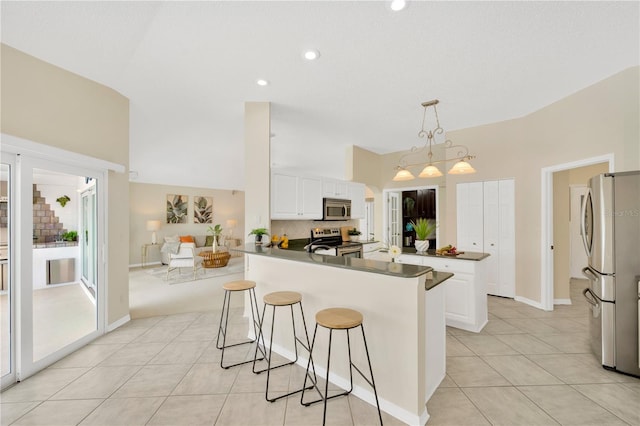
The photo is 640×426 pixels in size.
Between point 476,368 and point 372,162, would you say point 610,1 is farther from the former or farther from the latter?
point 372,162

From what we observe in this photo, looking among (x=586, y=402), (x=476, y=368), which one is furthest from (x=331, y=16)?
(x=586, y=402)

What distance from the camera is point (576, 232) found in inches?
215

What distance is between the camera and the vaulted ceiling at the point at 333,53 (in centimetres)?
200

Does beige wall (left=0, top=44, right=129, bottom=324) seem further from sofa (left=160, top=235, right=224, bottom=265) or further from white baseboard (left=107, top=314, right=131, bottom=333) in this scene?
sofa (left=160, top=235, right=224, bottom=265)

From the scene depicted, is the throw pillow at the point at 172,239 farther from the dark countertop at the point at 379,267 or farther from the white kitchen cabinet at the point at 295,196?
the dark countertop at the point at 379,267

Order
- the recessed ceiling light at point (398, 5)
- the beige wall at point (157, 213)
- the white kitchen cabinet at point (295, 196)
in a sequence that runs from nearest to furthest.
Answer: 1. the recessed ceiling light at point (398, 5)
2. the white kitchen cabinet at point (295, 196)
3. the beige wall at point (157, 213)

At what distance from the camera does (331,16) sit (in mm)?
2031

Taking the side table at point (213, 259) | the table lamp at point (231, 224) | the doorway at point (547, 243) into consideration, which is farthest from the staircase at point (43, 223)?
the table lamp at point (231, 224)

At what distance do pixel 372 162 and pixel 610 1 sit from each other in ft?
14.4

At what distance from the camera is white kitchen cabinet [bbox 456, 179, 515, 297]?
14.0 ft

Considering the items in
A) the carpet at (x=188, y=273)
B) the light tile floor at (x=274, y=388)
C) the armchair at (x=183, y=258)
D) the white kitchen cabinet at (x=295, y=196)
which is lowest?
the carpet at (x=188, y=273)

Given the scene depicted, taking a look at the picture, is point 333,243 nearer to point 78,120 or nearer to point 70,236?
point 70,236

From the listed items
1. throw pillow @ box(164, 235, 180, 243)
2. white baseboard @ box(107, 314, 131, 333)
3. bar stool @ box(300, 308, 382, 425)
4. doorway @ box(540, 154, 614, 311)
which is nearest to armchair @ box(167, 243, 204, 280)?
throw pillow @ box(164, 235, 180, 243)

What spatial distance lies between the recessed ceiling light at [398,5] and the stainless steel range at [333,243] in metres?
3.44
